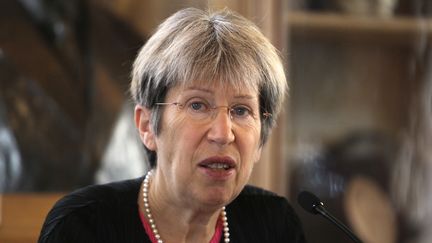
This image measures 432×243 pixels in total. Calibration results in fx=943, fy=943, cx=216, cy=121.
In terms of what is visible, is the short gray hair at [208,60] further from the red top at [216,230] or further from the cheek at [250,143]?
the red top at [216,230]

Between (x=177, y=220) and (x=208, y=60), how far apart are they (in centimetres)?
30

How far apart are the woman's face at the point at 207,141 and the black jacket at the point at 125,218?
0.42 ft

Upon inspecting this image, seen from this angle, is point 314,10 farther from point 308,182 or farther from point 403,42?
point 308,182

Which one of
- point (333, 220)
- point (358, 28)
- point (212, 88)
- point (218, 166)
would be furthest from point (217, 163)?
point (358, 28)

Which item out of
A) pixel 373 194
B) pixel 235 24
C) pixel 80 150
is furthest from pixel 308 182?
pixel 235 24

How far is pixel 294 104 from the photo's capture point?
2.82 metres

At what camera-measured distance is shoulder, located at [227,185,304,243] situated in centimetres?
178

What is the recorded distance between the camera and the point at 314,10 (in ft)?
9.20

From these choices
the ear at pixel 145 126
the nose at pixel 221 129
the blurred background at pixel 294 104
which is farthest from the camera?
the blurred background at pixel 294 104

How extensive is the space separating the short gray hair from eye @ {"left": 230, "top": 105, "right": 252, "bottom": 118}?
4 centimetres

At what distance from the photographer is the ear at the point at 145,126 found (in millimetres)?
1652

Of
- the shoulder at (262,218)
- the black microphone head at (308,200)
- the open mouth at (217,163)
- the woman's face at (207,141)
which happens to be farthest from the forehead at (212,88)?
the shoulder at (262,218)

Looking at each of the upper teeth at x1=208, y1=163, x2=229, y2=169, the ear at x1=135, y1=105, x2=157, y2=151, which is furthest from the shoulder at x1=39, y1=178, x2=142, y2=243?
the upper teeth at x1=208, y1=163, x2=229, y2=169

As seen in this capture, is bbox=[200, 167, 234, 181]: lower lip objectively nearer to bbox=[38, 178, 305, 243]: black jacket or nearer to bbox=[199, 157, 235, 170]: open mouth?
bbox=[199, 157, 235, 170]: open mouth
